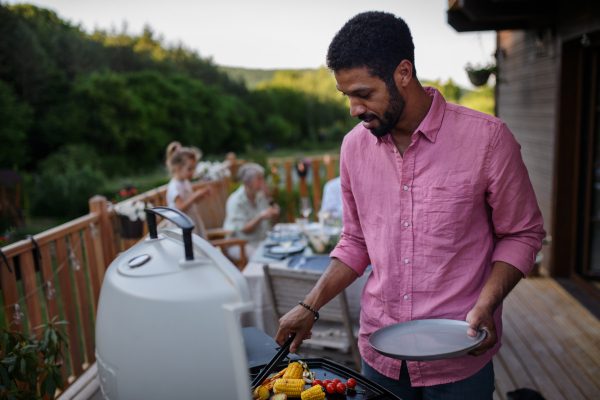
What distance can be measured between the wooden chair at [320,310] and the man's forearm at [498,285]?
119 centimetres

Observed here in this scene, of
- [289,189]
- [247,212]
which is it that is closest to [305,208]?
[247,212]

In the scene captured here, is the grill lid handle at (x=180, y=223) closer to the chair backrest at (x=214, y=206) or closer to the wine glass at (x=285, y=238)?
the wine glass at (x=285, y=238)

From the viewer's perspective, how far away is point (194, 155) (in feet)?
12.2

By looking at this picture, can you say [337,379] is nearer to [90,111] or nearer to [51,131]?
[51,131]

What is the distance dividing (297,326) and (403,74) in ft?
2.12

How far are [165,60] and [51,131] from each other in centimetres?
855

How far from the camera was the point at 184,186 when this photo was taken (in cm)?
366

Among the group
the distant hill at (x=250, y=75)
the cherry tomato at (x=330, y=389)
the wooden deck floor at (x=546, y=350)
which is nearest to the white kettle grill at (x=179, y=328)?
the cherry tomato at (x=330, y=389)

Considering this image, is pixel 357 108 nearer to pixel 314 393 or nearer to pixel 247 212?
pixel 314 393

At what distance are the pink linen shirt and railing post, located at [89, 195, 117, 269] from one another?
7.06ft

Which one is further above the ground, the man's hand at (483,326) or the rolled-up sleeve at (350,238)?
the rolled-up sleeve at (350,238)

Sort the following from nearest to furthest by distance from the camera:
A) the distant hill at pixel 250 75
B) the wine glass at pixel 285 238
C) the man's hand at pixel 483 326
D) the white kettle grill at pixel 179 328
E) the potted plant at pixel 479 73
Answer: the white kettle grill at pixel 179 328
the man's hand at pixel 483 326
the wine glass at pixel 285 238
the potted plant at pixel 479 73
the distant hill at pixel 250 75

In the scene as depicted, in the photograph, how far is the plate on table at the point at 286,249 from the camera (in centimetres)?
290

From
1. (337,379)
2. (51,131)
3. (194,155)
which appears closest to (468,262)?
(337,379)
